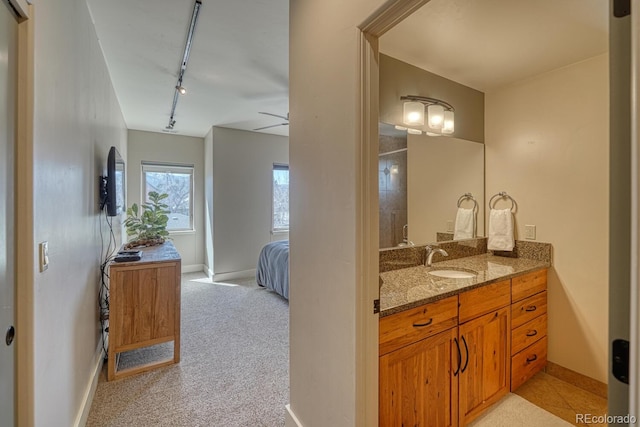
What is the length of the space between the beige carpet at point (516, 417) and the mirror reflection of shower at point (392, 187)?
1194mm

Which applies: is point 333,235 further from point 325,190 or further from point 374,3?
point 374,3

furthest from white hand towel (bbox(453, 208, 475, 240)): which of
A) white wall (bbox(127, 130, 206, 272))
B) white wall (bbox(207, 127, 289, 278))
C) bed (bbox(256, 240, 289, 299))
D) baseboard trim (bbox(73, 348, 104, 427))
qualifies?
white wall (bbox(127, 130, 206, 272))

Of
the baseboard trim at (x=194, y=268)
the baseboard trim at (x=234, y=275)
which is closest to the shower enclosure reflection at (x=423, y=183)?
the baseboard trim at (x=234, y=275)

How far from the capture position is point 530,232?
2467 millimetres

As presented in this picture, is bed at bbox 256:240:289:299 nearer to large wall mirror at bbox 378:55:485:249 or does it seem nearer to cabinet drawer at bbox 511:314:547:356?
large wall mirror at bbox 378:55:485:249

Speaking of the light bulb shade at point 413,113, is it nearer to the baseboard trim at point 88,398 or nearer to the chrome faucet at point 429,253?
the chrome faucet at point 429,253

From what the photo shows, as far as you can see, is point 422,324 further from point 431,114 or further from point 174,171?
point 174,171

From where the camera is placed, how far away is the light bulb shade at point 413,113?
2246mm

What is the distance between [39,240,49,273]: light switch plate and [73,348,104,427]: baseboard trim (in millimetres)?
1046

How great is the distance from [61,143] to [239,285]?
11.8 feet

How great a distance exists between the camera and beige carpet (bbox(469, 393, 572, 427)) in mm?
1785

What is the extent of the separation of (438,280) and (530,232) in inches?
50.1

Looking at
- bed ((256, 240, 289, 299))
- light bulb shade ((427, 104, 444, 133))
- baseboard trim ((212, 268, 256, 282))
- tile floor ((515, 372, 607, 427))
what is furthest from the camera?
baseboard trim ((212, 268, 256, 282))

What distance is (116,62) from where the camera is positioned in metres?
2.64
